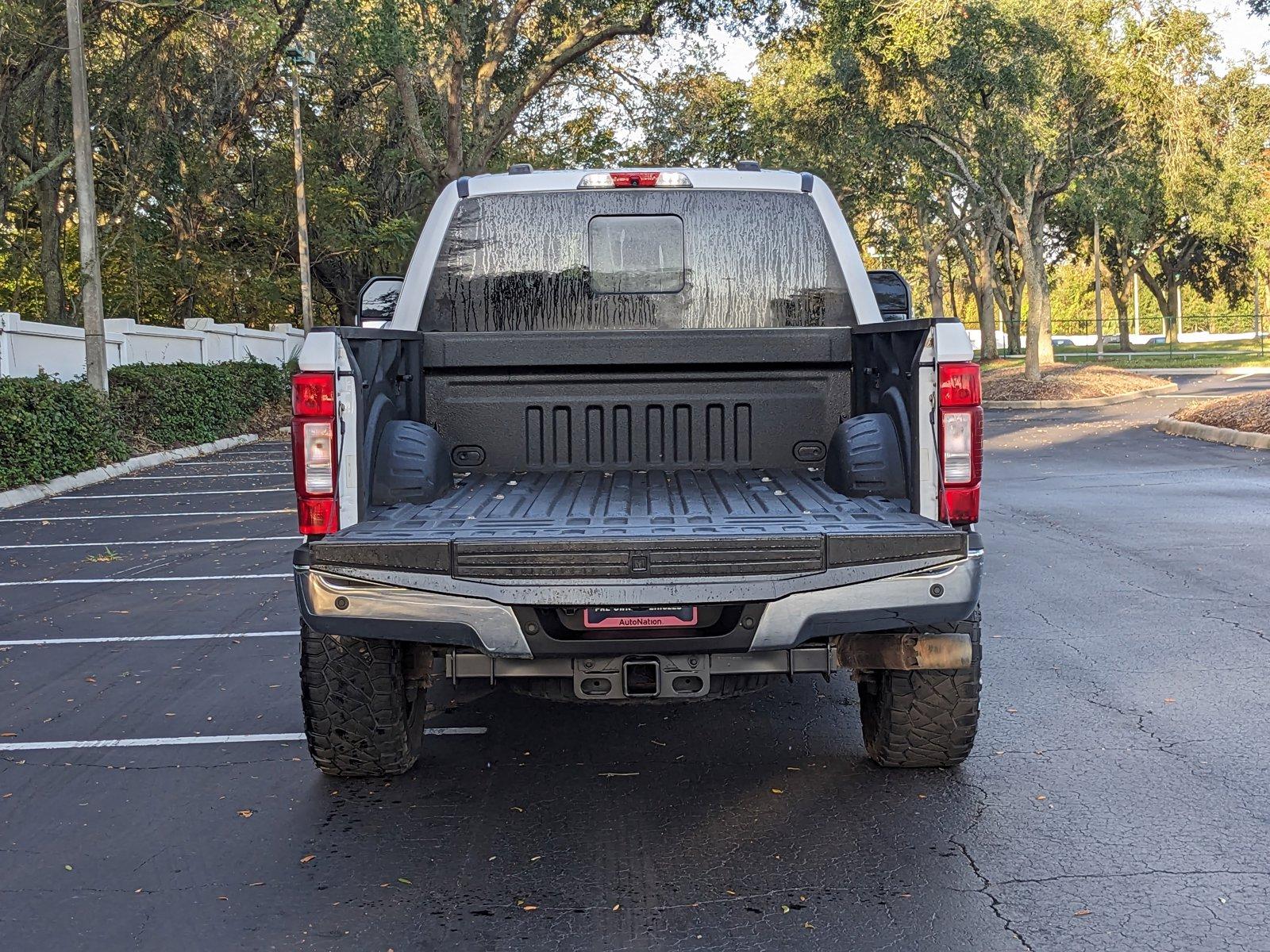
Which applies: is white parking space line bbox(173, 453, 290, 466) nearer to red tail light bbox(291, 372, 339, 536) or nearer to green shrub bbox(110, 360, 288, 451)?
green shrub bbox(110, 360, 288, 451)

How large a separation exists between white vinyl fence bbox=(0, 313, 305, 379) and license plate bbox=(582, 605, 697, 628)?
15.9m

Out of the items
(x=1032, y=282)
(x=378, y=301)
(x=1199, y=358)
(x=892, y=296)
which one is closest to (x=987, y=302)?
(x=1199, y=358)

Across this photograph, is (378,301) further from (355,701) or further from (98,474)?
(98,474)

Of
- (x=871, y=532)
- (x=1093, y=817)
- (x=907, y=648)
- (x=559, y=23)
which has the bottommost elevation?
(x=1093, y=817)

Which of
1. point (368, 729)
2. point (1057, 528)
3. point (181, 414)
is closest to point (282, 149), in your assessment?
point (181, 414)

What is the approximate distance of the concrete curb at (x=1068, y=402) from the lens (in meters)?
27.0

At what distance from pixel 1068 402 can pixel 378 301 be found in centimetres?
2250

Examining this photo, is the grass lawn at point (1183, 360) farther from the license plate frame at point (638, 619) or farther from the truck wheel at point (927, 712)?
the license plate frame at point (638, 619)

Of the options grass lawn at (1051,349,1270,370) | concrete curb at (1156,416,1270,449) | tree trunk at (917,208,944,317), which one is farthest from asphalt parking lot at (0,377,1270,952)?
tree trunk at (917,208,944,317)

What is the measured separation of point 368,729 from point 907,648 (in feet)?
6.23

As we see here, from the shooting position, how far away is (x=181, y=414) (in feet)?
74.6

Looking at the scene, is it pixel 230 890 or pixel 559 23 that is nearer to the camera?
pixel 230 890

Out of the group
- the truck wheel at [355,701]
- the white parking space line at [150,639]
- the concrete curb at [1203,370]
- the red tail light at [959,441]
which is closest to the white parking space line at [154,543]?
the white parking space line at [150,639]

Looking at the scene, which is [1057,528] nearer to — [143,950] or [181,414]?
[143,950]
